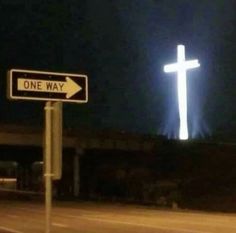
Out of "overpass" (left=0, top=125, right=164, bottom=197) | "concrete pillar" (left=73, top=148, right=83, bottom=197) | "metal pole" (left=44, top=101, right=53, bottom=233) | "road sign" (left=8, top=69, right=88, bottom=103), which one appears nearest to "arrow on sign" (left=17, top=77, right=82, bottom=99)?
"road sign" (left=8, top=69, right=88, bottom=103)

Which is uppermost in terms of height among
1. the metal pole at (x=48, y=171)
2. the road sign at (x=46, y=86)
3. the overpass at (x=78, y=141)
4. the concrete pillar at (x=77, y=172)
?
the overpass at (x=78, y=141)

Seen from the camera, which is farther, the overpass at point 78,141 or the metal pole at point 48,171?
the overpass at point 78,141

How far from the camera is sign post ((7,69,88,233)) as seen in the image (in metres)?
8.63

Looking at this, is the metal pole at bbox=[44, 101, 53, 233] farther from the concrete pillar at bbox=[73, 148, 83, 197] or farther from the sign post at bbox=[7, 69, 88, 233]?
the concrete pillar at bbox=[73, 148, 83, 197]

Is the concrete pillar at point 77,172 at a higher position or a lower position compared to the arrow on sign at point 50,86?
higher

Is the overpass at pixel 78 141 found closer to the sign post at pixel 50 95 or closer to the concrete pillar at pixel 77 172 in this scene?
the concrete pillar at pixel 77 172

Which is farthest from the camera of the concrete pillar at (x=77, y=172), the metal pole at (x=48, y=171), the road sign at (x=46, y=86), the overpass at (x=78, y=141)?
the concrete pillar at (x=77, y=172)

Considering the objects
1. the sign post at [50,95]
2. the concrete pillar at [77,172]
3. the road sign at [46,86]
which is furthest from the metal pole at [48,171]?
the concrete pillar at [77,172]

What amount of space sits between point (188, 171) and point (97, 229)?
49.8 m

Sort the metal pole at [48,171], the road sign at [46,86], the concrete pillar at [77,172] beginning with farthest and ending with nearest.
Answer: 1. the concrete pillar at [77,172]
2. the road sign at [46,86]
3. the metal pole at [48,171]

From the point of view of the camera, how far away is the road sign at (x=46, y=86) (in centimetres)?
888

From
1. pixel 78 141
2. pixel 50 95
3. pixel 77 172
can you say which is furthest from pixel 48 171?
pixel 77 172

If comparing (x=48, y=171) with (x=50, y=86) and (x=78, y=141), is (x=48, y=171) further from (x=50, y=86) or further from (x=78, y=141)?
(x=78, y=141)

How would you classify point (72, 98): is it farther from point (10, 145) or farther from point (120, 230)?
point (10, 145)
